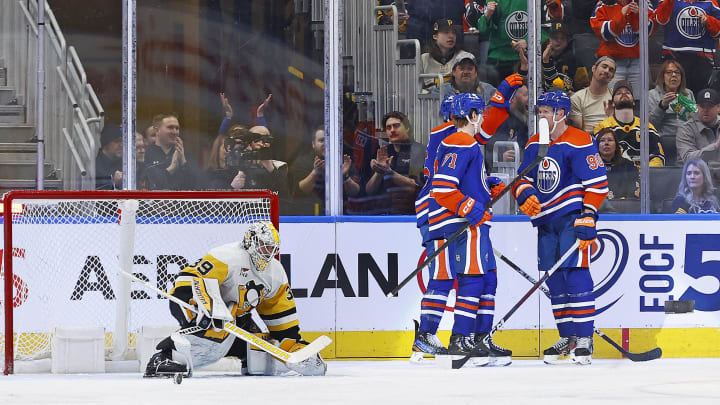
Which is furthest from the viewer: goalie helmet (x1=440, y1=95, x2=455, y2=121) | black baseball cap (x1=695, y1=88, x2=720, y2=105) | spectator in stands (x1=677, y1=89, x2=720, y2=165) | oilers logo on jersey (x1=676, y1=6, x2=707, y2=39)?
oilers logo on jersey (x1=676, y1=6, x2=707, y2=39)

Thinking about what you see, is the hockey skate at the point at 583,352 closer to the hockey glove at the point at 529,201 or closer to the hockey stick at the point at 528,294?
the hockey stick at the point at 528,294

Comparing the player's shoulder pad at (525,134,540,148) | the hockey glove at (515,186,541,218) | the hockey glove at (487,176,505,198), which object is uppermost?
the player's shoulder pad at (525,134,540,148)

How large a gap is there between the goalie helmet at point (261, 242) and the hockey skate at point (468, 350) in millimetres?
1129

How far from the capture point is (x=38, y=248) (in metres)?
6.42

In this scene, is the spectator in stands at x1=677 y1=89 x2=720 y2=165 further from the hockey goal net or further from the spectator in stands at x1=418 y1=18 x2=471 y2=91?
the hockey goal net

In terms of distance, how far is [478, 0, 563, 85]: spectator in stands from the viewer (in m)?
Answer: 7.65

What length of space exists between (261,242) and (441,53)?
246cm

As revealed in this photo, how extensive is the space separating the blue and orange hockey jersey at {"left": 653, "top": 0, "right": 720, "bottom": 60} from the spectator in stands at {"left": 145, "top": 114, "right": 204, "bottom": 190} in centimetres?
297

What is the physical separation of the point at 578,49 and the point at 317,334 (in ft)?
8.27

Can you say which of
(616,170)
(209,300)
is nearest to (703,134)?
(616,170)

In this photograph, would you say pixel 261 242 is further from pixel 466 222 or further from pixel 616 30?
pixel 616 30

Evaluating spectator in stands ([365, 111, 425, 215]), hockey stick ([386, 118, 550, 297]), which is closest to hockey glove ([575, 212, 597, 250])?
hockey stick ([386, 118, 550, 297])

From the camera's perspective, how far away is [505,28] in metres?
7.80

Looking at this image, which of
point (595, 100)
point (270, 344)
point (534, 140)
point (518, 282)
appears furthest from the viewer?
point (595, 100)
